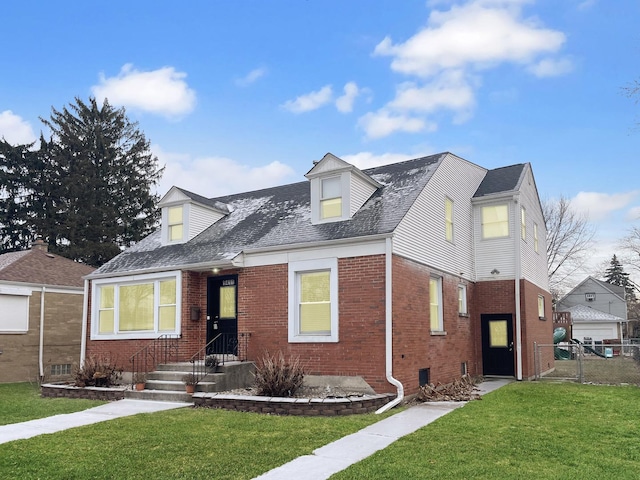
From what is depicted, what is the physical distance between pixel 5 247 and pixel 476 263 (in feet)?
107

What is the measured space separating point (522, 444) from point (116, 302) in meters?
12.0

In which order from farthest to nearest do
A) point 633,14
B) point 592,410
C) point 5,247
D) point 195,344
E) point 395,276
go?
point 5,247 < point 195,344 < point 395,276 < point 633,14 < point 592,410

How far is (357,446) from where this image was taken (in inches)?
295

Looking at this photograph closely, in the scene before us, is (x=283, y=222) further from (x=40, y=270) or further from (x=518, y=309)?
(x=40, y=270)

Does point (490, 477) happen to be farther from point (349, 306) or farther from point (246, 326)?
point (246, 326)

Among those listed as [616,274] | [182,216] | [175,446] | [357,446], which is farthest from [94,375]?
[616,274]

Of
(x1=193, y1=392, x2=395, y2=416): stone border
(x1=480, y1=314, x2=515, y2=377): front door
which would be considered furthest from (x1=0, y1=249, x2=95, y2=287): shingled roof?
(x1=480, y1=314, x2=515, y2=377): front door

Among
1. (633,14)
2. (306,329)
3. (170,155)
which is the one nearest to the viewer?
(633,14)

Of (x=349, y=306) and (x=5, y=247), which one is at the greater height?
(x=5, y=247)

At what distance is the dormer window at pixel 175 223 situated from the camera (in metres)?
16.3

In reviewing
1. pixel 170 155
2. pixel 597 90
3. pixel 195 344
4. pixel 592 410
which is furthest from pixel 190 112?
pixel 170 155

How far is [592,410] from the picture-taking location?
1005 centimetres

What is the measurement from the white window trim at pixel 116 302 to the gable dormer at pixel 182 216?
167cm

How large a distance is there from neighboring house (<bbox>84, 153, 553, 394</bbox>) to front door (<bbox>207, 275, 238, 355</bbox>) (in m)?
0.04
